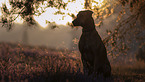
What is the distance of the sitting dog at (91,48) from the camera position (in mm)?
6016

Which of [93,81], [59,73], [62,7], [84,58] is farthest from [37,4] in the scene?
[93,81]

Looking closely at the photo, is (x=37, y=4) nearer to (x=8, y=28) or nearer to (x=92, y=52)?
(x=8, y=28)

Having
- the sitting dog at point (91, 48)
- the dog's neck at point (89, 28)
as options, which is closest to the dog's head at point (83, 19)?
the sitting dog at point (91, 48)

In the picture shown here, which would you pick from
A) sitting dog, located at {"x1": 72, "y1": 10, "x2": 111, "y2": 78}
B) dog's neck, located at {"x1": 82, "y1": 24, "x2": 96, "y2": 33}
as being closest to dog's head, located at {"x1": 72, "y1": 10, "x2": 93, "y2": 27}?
sitting dog, located at {"x1": 72, "y1": 10, "x2": 111, "y2": 78}

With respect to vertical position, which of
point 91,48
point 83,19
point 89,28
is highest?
point 83,19

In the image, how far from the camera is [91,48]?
19.8 ft

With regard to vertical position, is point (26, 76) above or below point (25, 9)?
below

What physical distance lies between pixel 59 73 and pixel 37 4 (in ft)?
10.3

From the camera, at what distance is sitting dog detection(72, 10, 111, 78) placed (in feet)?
19.7

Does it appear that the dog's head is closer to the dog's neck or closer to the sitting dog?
the sitting dog

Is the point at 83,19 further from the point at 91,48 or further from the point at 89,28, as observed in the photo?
the point at 91,48

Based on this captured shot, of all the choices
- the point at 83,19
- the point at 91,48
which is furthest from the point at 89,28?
the point at 91,48

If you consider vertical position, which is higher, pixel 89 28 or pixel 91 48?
pixel 89 28

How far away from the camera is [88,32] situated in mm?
6121
